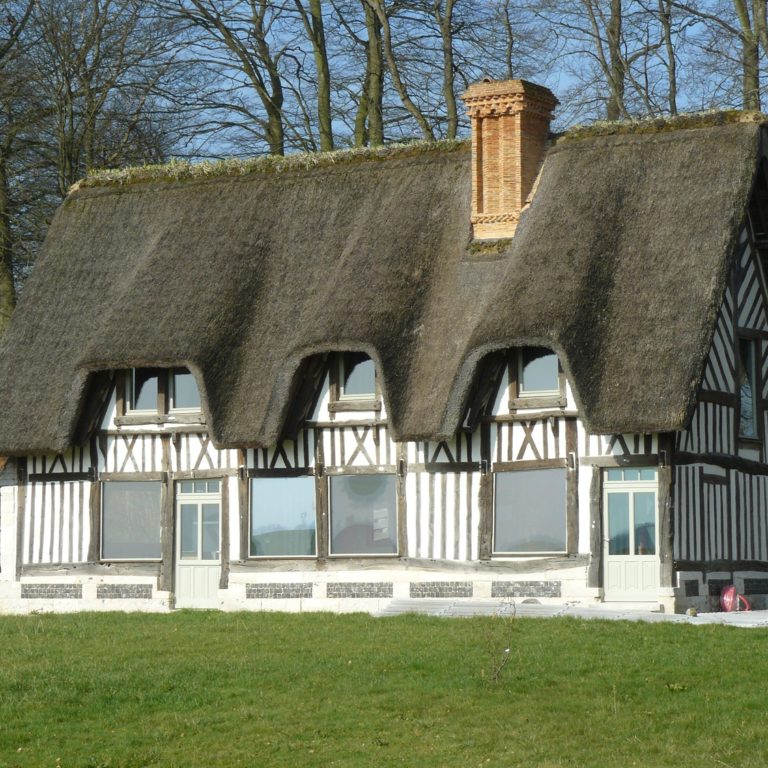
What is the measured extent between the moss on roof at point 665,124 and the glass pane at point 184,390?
6.53 metres

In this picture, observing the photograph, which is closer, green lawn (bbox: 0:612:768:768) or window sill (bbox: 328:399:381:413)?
green lawn (bbox: 0:612:768:768)

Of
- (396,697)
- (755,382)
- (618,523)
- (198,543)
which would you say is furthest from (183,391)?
(396,697)

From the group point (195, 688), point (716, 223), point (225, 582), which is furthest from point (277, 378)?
point (195, 688)

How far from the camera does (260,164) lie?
26688 mm

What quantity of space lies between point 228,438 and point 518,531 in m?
4.26

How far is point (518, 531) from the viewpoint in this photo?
22.7 metres

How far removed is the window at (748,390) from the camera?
947 inches

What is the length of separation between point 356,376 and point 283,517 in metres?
2.35

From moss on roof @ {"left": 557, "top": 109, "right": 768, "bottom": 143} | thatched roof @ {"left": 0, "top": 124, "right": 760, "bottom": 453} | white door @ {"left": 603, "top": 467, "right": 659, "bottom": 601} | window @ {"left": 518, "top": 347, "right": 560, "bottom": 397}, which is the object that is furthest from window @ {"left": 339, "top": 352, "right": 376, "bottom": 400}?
moss on roof @ {"left": 557, "top": 109, "right": 768, "bottom": 143}

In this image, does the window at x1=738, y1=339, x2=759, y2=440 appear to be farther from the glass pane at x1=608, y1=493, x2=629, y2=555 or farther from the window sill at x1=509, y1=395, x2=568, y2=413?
the window sill at x1=509, y1=395, x2=568, y2=413

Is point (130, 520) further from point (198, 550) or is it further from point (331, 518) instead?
point (331, 518)

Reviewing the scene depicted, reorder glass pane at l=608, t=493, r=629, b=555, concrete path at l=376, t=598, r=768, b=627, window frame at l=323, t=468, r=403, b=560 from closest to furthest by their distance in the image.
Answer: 1. concrete path at l=376, t=598, r=768, b=627
2. glass pane at l=608, t=493, r=629, b=555
3. window frame at l=323, t=468, r=403, b=560

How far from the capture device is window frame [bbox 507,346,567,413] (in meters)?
22.4

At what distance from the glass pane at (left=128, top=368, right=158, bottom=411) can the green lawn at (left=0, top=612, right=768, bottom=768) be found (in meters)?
6.16
